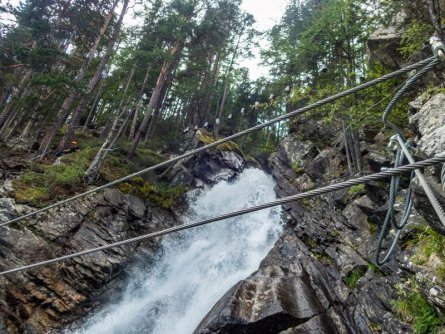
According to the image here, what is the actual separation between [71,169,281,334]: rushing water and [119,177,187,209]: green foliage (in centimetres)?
137

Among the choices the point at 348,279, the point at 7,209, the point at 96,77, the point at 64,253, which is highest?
the point at 96,77

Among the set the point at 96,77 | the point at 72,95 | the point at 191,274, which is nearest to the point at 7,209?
the point at 72,95

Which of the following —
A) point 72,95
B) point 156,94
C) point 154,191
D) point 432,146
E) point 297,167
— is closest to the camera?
point 432,146

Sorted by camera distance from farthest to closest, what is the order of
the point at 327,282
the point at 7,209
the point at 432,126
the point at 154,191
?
the point at 154,191, the point at 7,209, the point at 327,282, the point at 432,126

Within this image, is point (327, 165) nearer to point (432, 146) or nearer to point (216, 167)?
point (216, 167)

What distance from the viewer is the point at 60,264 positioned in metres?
9.34

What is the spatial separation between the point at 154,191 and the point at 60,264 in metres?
6.34

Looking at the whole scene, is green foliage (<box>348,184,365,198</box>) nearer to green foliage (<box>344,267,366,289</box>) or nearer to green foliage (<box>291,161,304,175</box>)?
green foliage (<box>344,267,366,289</box>)

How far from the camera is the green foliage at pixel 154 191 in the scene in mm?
13945

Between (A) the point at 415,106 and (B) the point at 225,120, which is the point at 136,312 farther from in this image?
(B) the point at 225,120

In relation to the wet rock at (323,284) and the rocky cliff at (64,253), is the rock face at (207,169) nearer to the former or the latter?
the rocky cliff at (64,253)

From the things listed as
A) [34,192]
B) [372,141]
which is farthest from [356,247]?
[34,192]

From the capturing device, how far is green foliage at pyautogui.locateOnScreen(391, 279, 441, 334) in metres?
5.16

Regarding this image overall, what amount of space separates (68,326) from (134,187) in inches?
264
